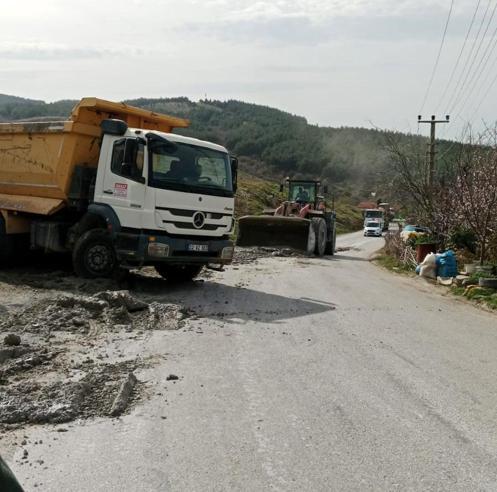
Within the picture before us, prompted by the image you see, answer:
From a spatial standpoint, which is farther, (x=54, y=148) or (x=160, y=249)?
(x=54, y=148)

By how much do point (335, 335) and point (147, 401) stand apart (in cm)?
330

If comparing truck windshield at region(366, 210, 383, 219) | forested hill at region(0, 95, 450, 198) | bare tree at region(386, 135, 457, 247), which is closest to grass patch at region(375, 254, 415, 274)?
bare tree at region(386, 135, 457, 247)

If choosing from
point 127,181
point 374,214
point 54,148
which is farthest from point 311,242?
point 374,214

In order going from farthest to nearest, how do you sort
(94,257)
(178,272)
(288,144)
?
(288,144)
(178,272)
(94,257)

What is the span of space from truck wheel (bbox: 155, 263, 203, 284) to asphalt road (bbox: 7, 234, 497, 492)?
3442mm

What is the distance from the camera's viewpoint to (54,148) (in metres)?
11.5

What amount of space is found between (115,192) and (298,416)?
6789 millimetres

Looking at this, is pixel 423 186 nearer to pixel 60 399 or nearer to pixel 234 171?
pixel 234 171

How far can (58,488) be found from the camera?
3500 mm

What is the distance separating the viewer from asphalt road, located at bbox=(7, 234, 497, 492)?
12.2 feet

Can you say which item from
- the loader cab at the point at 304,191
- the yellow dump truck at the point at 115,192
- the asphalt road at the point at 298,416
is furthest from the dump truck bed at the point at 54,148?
the loader cab at the point at 304,191

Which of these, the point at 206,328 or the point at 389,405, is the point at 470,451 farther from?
the point at 206,328

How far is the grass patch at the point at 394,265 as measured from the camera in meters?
17.9

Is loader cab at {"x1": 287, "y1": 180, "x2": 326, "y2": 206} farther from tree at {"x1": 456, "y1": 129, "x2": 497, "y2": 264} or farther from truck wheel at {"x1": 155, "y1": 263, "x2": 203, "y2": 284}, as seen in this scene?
truck wheel at {"x1": 155, "y1": 263, "x2": 203, "y2": 284}
